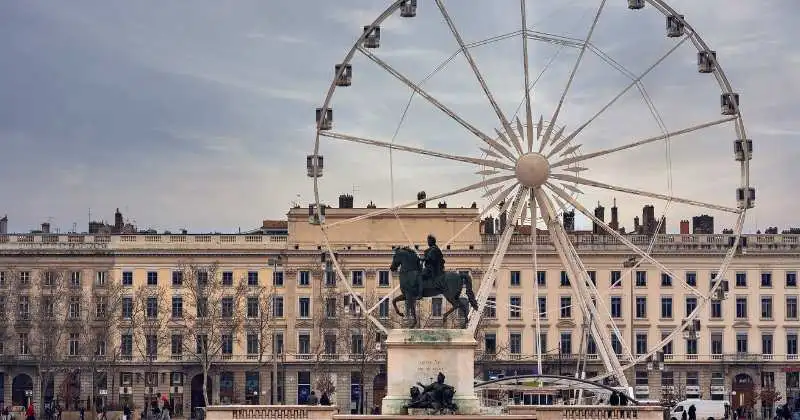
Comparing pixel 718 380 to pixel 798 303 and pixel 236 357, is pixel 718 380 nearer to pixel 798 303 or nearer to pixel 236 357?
pixel 798 303

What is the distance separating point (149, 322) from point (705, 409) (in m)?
42.8

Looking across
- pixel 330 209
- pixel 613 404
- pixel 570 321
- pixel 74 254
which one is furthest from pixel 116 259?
pixel 613 404

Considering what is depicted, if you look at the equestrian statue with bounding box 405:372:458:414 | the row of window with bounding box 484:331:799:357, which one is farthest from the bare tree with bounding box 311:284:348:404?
the equestrian statue with bounding box 405:372:458:414

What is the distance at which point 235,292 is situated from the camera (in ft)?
465

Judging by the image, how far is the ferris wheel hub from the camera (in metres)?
84.9

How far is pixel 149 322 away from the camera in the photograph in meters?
140

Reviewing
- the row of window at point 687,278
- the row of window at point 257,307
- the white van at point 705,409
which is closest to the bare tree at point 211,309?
the row of window at point 257,307

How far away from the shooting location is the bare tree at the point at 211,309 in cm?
13825

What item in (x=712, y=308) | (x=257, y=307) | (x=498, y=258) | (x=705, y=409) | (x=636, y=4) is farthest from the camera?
(x=712, y=308)

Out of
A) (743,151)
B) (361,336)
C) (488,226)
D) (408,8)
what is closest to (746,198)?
(743,151)

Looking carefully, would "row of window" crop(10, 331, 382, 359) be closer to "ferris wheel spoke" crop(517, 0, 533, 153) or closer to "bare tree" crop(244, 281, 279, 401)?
"bare tree" crop(244, 281, 279, 401)

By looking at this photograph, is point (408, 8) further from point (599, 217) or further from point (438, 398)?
point (599, 217)

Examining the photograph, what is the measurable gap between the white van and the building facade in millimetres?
26992

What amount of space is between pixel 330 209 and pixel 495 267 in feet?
181
